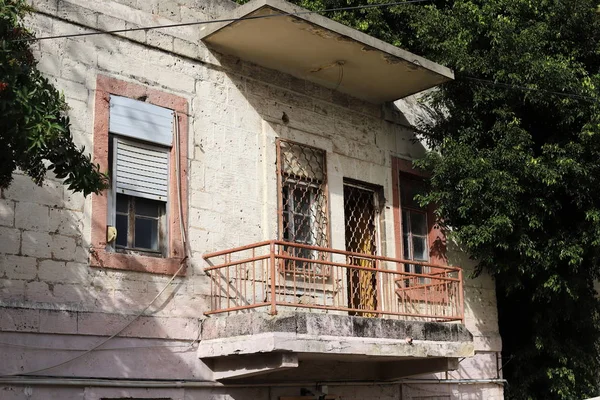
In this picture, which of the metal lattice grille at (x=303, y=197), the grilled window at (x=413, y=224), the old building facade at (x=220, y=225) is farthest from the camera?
the grilled window at (x=413, y=224)

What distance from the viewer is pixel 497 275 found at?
43.8ft

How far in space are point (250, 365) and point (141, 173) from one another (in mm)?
2345

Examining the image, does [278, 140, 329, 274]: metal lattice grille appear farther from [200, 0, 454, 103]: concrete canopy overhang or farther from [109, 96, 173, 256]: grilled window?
[109, 96, 173, 256]: grilled window

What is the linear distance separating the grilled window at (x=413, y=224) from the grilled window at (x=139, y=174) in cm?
411

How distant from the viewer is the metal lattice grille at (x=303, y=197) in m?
11.4

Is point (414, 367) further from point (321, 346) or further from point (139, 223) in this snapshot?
point (139, 223)

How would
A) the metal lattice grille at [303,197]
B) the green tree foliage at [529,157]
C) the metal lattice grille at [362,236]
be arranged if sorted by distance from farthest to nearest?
the metal lattice grille at [362,236], the green tree foliage at [529,157], the metal lattice grille at [303,197]

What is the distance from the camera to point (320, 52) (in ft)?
37.2

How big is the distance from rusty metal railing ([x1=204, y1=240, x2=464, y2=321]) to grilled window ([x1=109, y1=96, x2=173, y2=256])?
0.72 m

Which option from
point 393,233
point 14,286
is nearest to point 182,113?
point 14,286

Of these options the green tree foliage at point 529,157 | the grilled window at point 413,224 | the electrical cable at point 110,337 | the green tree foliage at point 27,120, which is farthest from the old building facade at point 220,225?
the green tree foliage at point 27,120

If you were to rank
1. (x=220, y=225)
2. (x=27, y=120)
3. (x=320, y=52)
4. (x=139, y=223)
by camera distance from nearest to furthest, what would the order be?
(x=27, y=120)
(x=139, y=223)
(x=220, y=225)
(x=320, y=52)

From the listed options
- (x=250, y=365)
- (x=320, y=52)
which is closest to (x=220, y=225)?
(x=250, y=365)

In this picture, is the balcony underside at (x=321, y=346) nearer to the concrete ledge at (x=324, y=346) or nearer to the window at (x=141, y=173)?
the concrete ledge at (x=324, y=346)
